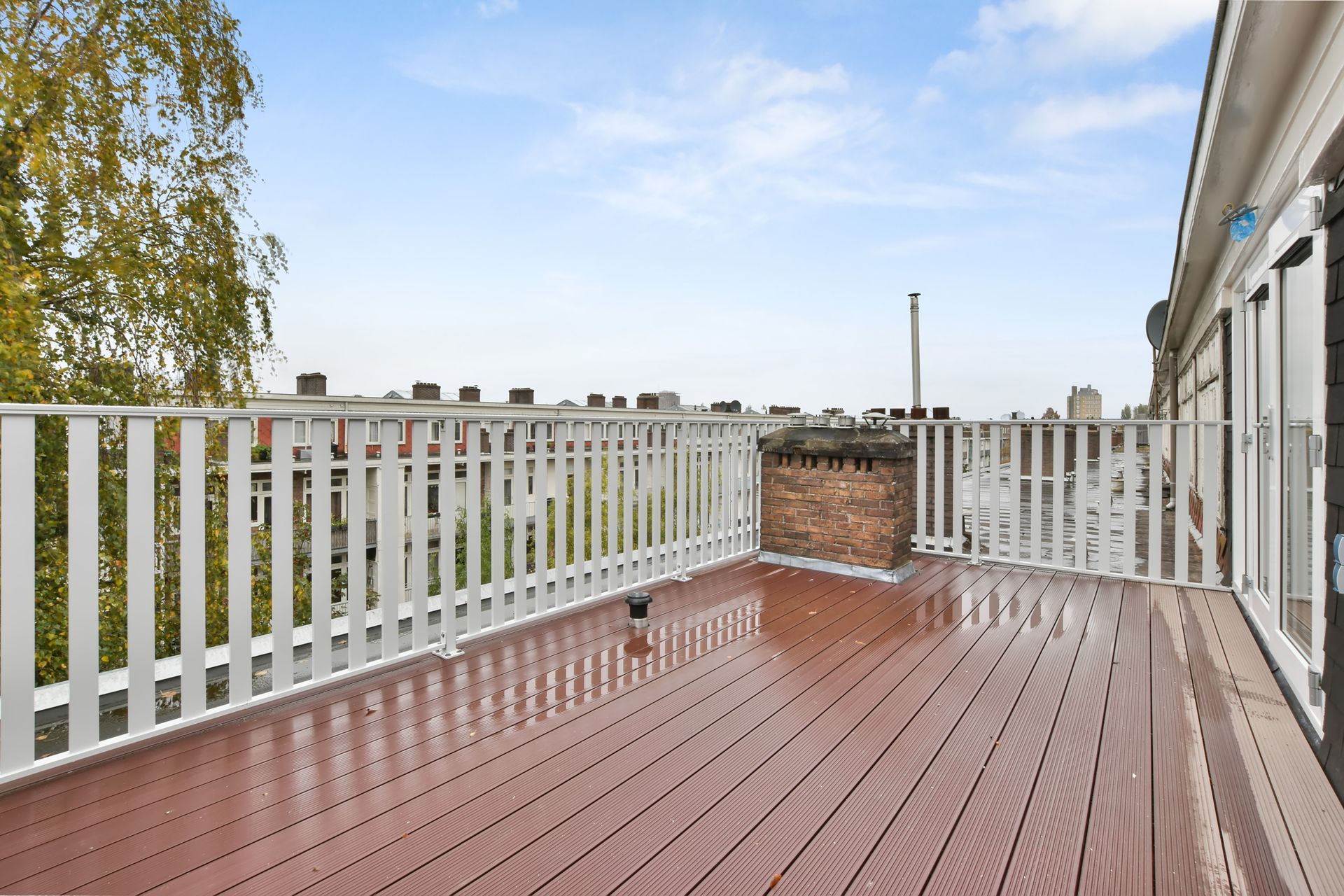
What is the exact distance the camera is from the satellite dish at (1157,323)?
8719 mm

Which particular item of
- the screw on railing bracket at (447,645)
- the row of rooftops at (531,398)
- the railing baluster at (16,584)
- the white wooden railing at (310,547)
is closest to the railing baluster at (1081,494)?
the white wooden railing at (310,547)

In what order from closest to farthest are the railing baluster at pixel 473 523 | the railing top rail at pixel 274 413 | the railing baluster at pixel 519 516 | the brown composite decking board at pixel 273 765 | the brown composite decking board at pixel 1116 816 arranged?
the brown composite decking board at pixel 1116 816 < the brown composite decking board at pixel 273 765 < the railing top rail at pixel 274 413 < the railing baluster at pixel 473 523 < the railing baluster at pixel 519 516

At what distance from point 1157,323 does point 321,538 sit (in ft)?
37.2

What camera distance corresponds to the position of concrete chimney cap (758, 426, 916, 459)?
3922 mm

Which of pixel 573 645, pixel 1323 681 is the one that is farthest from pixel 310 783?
pixel 1323 681

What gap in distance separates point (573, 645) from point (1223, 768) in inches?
87.1

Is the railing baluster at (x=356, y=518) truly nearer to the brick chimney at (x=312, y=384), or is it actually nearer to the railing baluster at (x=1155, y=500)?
the railing baluster at (x=1155, y=500)

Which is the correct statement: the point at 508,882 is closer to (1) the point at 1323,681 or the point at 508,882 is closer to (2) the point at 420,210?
(1) the point at 1323,681

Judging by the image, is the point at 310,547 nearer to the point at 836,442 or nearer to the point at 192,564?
the point at 192,564

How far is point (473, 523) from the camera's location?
2488 millimetres

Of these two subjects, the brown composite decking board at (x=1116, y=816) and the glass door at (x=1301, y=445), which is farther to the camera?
the glass door at (x=1301, y=445)

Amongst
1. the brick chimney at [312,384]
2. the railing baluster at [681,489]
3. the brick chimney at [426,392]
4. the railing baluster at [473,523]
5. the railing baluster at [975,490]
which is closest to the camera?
the railing baluster at [473,523]

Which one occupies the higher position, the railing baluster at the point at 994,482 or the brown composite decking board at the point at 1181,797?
the railing baluster at the point at 994,482

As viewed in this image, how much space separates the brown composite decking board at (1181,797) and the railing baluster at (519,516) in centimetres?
221
